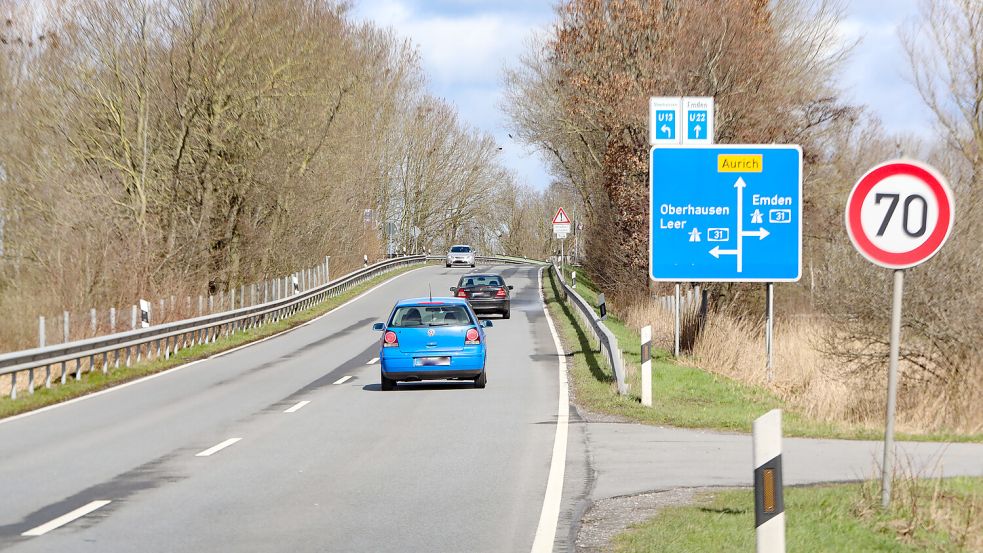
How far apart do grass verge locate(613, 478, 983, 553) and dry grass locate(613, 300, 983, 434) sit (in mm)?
6609

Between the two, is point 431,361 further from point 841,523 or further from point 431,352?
point 841,523

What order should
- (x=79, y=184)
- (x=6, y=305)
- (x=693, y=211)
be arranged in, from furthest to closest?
(x=79, y=184), (x=6, y=305), (x=693, y=211)

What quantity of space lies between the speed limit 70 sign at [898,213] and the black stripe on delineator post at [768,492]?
8.48 feet

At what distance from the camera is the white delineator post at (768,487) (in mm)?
6227

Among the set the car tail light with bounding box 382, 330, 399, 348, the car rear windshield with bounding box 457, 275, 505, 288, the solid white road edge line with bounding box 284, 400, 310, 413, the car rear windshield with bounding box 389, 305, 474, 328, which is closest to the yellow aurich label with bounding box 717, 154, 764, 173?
the car rear windshield with bounding box 389, 305, 474, 328

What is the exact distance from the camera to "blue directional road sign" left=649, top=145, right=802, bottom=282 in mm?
21500

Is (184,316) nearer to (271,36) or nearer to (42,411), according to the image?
(271,36)

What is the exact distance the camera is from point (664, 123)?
23.0 metres

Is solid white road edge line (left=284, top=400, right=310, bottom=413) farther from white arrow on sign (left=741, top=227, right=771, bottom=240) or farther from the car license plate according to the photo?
white arrow on sign (left=741, top=227, right=771, bottom=240)

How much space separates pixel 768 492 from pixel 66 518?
557 cm


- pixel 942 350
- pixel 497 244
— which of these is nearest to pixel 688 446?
pixel 942 350

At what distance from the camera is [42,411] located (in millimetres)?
18391

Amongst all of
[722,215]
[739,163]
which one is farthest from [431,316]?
[739,163]

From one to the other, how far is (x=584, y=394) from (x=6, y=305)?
17.5m
